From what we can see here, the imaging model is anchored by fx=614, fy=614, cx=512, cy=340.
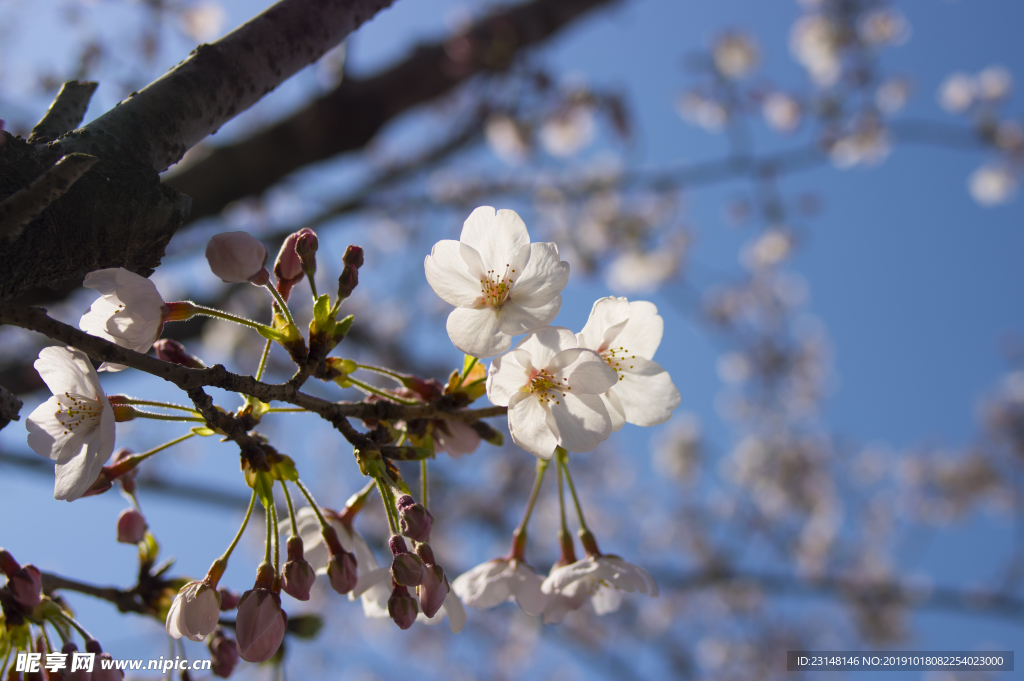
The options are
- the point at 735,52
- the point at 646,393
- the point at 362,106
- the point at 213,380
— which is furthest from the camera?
the point at 735,52

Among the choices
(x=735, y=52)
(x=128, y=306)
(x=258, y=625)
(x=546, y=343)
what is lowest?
(x=258, y=625)

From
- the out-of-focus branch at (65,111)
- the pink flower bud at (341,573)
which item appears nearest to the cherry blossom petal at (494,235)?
the pink flower bud at (341,573)

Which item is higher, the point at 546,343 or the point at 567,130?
the point at 567,130

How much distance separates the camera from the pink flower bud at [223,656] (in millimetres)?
1184

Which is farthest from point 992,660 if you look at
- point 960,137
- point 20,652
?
point 20,652

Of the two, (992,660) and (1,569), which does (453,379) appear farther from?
(992,660)

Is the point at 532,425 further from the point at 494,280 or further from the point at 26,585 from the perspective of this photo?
the point at 26,585

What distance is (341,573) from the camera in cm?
109

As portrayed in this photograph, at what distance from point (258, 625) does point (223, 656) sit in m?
0.32

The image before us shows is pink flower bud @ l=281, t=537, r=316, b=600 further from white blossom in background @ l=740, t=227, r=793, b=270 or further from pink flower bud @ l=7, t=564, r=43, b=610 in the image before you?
white blossom in background @ l=740, t=227, r=793, b=270

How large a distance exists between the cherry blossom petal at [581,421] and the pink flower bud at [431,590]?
12.1 inches

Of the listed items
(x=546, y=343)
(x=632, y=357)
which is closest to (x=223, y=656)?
(x=546, y=343)

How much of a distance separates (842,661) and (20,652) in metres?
4.35

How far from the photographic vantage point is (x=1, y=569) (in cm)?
99
